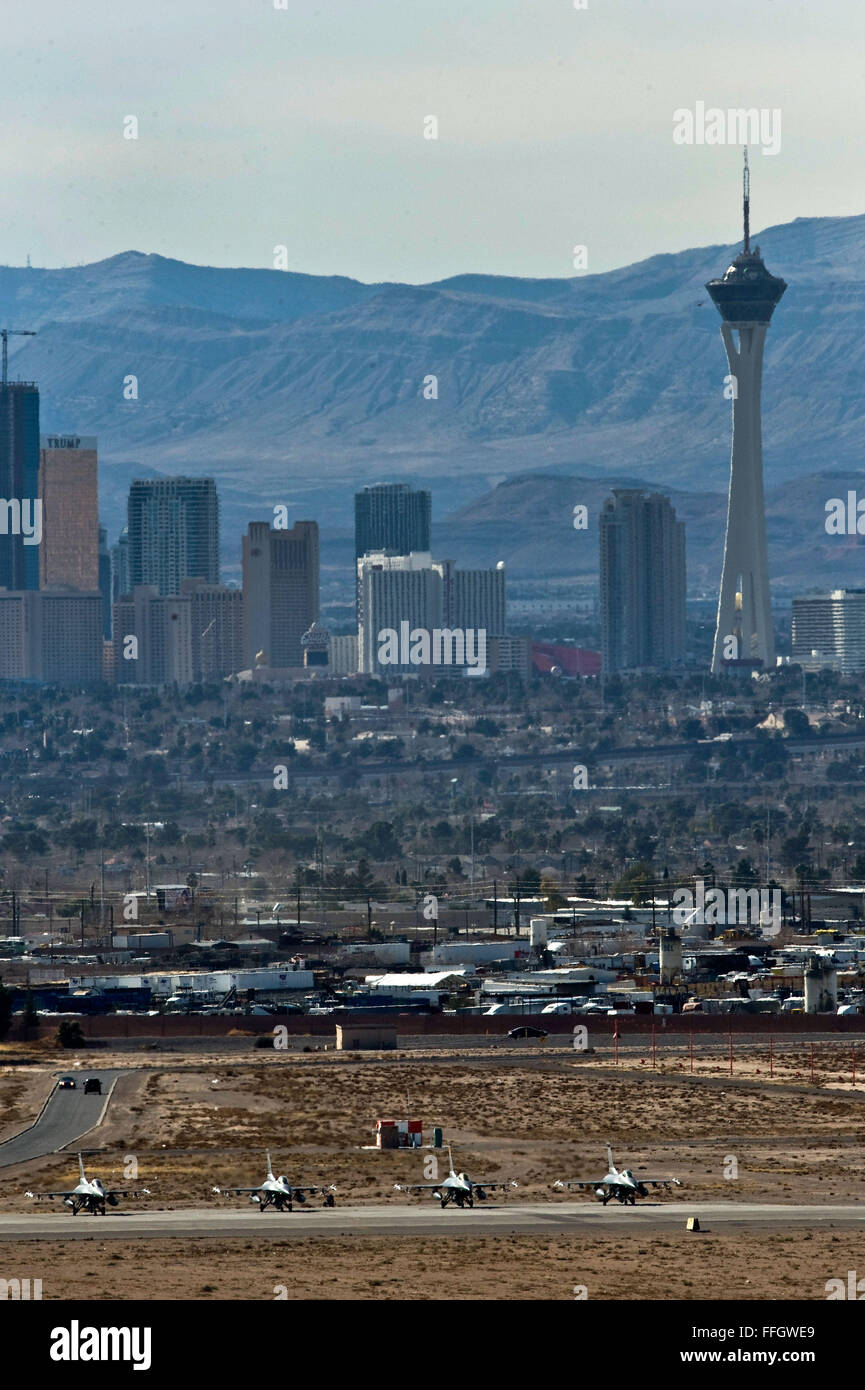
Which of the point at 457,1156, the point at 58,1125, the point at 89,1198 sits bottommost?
the point at 58,1125

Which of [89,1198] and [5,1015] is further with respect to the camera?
[5,1015]

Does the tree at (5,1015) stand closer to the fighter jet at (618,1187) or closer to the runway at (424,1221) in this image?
the runway at (424,1221)

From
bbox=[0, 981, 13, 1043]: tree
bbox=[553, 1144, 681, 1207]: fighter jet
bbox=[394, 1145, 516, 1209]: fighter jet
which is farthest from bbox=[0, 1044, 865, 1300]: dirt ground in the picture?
bbox=[0, 981, 13, 1043]: tree

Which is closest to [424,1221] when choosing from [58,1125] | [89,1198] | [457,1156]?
[89,1198]

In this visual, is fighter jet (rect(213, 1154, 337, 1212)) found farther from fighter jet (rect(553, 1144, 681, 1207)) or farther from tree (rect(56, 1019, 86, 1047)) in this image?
tree (rect(56, 1019, 86, 1047))

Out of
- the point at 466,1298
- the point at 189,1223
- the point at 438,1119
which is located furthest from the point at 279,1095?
the point at 466,1298

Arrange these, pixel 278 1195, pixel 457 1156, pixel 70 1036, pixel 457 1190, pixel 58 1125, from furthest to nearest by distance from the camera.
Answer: pixel 70 1036
pixel 58 1125
pixel 457 1156
pixel 457 1190
pixel 278 1195

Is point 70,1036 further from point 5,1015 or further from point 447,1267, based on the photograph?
point 447,1267

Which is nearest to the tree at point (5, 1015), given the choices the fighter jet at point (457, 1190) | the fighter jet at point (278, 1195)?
the fighter jet at point (457, 1190)
